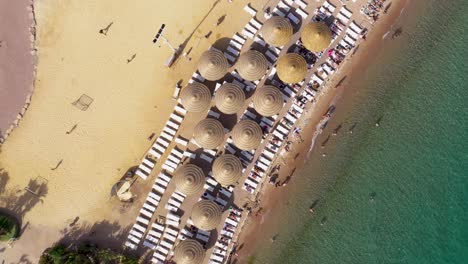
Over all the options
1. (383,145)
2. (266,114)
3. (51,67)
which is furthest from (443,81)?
(51,67)

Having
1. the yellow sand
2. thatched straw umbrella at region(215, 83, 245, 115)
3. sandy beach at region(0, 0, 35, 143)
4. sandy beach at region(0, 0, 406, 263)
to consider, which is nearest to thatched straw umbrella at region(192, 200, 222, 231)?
sandy beach at region(0, 0, 406, 263)

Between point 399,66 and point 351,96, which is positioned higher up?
point 399,66

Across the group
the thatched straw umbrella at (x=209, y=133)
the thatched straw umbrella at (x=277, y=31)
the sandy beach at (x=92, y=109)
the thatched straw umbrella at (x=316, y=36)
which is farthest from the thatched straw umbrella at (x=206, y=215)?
the thatched straw umbrella at (x=316, y=36)

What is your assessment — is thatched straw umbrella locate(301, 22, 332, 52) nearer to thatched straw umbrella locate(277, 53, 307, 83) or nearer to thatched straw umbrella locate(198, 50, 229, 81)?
thatched straw umbrella locate(277, 53, 307, 83)

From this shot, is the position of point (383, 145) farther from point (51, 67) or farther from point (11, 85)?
point (11, 85)

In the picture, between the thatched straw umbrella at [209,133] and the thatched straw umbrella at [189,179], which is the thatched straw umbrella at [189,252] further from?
the thatched straw umbrella at [209,133]

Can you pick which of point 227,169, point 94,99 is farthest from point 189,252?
point 94,99

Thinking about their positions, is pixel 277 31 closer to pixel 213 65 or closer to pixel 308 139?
pixel 213 65
